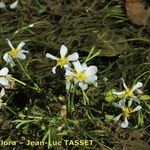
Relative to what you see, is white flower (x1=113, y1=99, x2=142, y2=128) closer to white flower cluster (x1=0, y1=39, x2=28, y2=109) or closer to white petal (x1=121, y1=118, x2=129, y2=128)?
white petal (x1=121, y1=118, x2=129, y2=128)

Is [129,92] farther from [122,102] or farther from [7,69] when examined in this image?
[7,69]

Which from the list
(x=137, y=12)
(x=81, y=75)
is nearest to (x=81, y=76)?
(x=81, y=75)

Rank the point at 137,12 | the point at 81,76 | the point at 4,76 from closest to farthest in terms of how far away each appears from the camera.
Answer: the point at 81,76 → the point at 4,76 → the point at 137,12

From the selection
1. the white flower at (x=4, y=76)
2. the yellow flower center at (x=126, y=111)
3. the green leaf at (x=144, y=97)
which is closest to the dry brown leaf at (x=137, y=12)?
the green leaf at (x=144, y=97)

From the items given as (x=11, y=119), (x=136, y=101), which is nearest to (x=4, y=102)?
(x=11, y=119)

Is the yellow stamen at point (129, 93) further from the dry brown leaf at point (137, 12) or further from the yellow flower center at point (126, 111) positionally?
the dry brown leaf at point (137, 12)

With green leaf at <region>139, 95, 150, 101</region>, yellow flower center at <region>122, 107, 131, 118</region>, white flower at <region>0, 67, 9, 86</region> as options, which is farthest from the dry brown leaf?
white flower at <region>0, 67, 9, 86</region>
